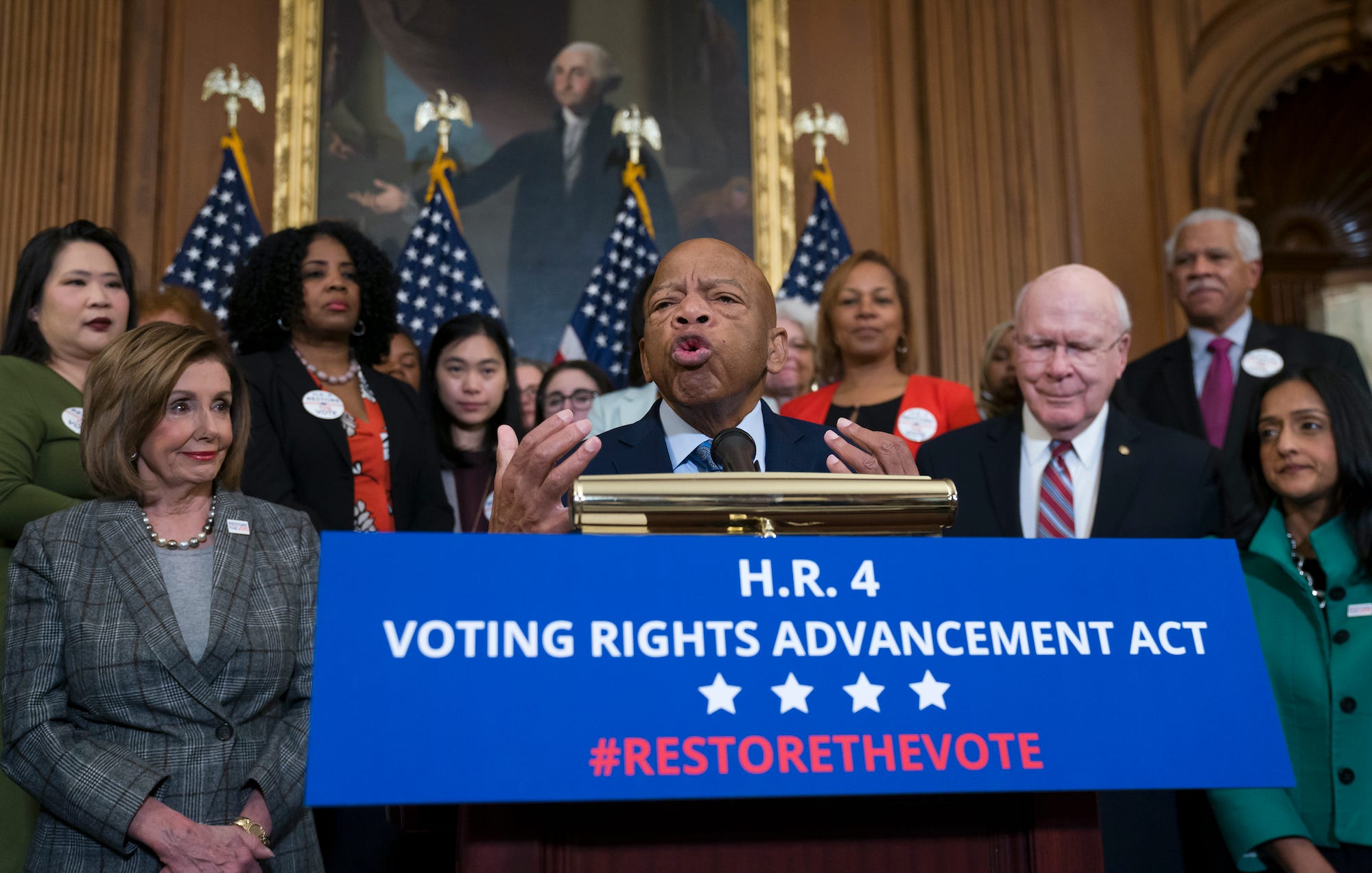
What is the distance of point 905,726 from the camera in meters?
1.27

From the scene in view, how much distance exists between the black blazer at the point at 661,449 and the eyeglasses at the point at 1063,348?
46.0 inches

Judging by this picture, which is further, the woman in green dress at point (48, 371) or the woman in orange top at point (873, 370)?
the woman in orange top at point (873, 370)

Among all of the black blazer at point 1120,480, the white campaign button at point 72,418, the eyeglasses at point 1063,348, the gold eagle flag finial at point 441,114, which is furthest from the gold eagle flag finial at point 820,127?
the white campaign button at point 72,418

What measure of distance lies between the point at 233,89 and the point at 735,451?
230 inches

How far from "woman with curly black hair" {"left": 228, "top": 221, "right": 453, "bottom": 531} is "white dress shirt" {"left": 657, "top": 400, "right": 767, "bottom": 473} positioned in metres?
1.58

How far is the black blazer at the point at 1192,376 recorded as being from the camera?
14.7 feet

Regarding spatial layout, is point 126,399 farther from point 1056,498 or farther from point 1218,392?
point 1218,392

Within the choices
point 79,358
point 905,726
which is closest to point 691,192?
point 79,358

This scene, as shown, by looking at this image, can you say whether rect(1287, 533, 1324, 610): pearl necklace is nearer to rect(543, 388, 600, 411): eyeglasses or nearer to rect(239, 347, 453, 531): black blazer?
rect(239, 347, 453, 531): black blazer

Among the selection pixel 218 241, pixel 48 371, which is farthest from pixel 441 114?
pixel 48 371

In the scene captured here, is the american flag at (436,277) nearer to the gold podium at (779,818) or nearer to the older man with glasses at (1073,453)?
the older man with glasses at (1073,453)

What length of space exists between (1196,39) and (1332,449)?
16.6 feet

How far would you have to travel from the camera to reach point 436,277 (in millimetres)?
6582

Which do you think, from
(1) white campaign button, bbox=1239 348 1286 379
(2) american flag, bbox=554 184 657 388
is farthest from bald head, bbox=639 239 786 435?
(2) american flag, bbox=554 184 657 388
